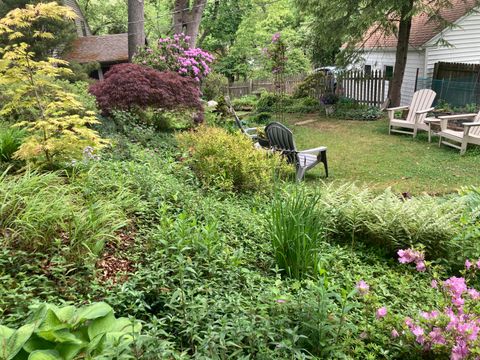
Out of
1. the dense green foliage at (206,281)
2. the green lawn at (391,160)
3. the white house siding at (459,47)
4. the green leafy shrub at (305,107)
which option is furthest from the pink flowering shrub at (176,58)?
the white house siding at (459,47)

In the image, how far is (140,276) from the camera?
224 cm

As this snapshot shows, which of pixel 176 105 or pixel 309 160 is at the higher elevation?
pixel 176 105

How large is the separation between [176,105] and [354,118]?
7.30m

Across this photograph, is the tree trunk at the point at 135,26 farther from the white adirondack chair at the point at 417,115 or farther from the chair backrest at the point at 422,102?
the chair backrest at the point at 422,102

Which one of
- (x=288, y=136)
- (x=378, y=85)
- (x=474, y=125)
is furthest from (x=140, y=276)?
(x=378, y=85)

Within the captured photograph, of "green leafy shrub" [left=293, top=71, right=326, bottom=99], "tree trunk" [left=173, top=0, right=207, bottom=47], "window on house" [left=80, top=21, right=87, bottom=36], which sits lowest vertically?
"green leafy shrub" [left=293, top=71, right=326, bottom=99]

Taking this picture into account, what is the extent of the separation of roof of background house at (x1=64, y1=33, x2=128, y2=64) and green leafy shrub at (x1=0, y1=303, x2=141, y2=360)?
63.1 feet

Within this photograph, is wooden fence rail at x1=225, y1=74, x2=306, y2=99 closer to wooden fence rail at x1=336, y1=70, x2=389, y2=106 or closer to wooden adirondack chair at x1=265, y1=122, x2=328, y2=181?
wooden fence rail at x1=336, y1=70, x2=389, y2=106

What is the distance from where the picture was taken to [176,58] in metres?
8.52

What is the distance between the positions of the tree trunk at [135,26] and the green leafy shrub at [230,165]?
783cm

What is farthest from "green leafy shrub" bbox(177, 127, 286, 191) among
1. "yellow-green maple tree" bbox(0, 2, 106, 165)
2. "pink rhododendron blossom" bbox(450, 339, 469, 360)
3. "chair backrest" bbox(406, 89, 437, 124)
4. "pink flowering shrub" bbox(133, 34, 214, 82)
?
"chair backrest" bbox(406, 89, 437, 124)

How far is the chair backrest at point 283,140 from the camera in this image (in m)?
6.08

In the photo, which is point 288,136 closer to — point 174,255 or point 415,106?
point 174,255

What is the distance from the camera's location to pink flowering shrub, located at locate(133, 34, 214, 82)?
8.44m
